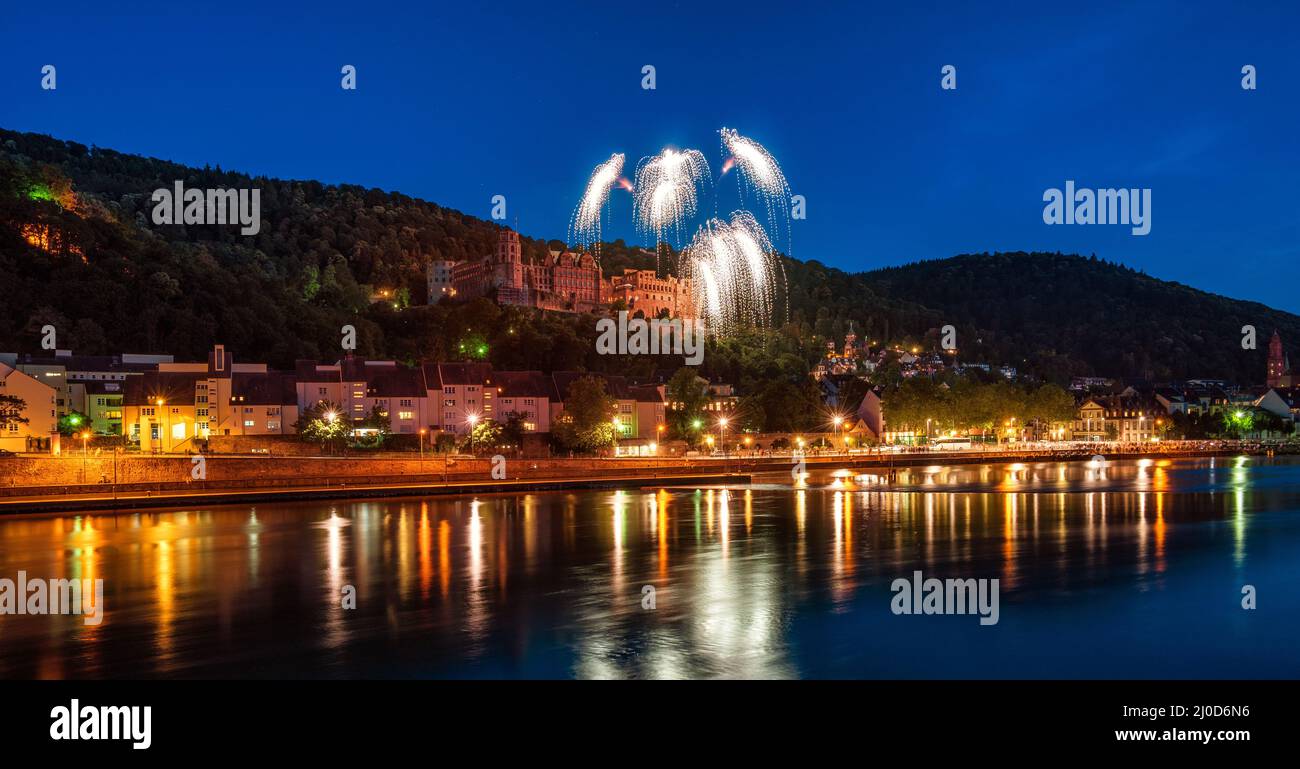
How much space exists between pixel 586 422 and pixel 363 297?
51.3 meters

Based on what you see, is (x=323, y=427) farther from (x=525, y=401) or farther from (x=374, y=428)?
(x=525, y=401)

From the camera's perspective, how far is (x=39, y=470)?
146 feet

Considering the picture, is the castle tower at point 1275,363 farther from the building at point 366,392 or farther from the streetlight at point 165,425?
the streetlight at point 165,425

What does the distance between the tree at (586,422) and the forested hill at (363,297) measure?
19903 millimetres

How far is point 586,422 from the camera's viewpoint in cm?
6066

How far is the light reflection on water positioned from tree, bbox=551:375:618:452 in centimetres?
1496

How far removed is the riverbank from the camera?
43000 mm

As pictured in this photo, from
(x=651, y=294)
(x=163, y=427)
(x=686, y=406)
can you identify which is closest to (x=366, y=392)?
(x=163, y=427)

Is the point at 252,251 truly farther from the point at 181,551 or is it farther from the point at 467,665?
the point at 467,665

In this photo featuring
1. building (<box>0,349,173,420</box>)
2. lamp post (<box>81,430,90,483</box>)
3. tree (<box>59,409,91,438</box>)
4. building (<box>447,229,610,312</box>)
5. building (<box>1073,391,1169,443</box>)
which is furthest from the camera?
building (<box>447,229,610,312</box>)

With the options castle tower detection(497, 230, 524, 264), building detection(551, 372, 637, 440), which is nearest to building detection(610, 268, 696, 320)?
castle tower detection(497, 230, 524, 264)

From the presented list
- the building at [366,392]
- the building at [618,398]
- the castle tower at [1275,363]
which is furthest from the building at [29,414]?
the castle tower at [1275,363]

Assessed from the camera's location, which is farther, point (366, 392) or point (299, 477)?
point (366, 392)

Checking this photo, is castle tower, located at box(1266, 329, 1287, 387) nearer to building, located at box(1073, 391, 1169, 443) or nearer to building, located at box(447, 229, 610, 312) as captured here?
building, located at box(1073, 391, 1169, 443)
